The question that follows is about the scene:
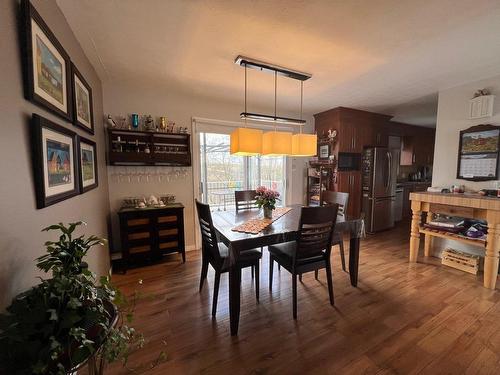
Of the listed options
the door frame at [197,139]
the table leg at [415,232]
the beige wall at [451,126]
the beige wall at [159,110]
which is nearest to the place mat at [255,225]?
the door frame at [197,139]

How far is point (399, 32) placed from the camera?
1.70m

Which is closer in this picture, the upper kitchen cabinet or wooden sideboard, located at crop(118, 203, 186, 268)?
wooden sideboard, located at crop(118, 203, 186, 268)

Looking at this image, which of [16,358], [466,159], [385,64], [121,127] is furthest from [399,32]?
[121,127]

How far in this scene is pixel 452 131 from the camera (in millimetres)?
2953

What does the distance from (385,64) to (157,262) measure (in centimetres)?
372

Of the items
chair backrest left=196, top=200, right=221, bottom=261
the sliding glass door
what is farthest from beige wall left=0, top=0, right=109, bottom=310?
the sliding glass door

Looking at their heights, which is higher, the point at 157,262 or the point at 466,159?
the point at 466,159

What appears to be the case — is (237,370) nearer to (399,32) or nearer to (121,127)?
(399,32)

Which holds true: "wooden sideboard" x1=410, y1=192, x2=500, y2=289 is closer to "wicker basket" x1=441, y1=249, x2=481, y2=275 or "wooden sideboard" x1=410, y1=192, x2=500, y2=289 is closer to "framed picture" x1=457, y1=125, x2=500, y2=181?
"wicker basket" x1=441, y1=249, x2=481, y2=275

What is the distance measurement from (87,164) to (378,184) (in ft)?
14.8

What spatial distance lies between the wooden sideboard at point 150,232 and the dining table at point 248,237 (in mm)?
801

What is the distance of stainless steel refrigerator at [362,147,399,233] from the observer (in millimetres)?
4035

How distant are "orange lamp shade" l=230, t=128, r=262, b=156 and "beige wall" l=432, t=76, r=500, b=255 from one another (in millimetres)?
2817

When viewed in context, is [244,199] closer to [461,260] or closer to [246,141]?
[246,141]
